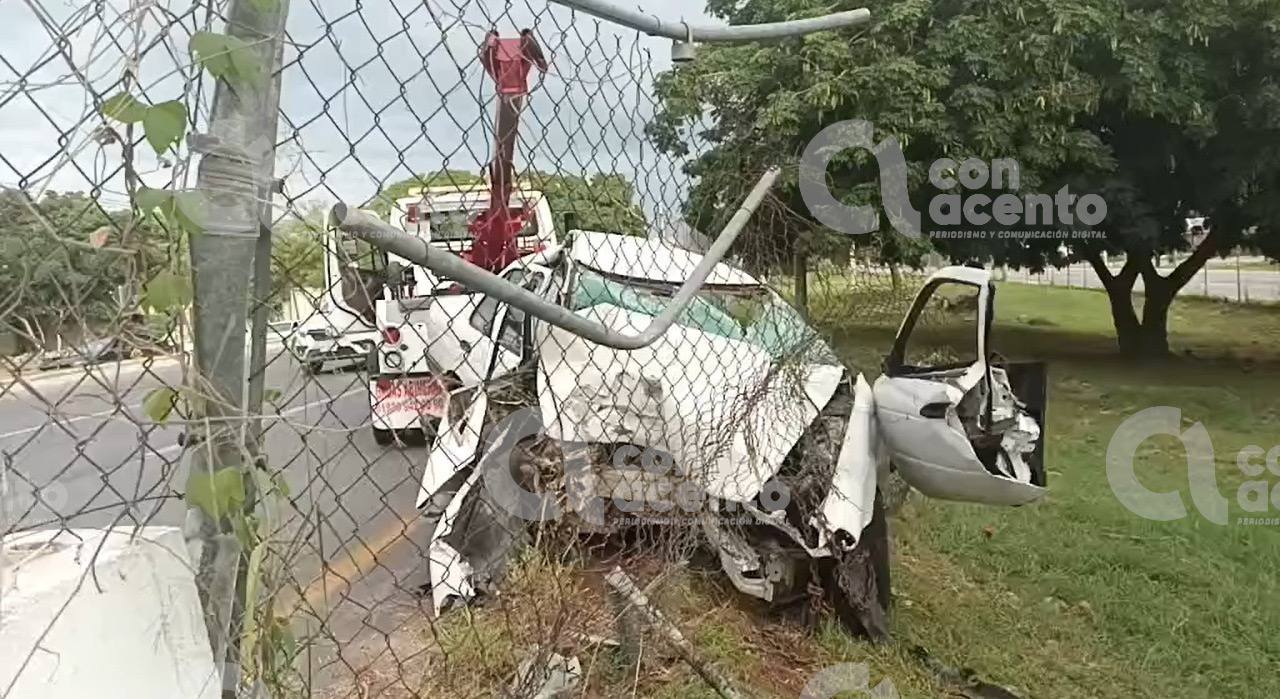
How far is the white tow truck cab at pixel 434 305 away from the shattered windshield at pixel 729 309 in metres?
0.28

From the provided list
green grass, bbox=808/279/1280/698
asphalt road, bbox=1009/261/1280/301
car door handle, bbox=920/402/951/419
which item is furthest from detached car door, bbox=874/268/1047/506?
asphalt road, bbox=1009/261/1280/301

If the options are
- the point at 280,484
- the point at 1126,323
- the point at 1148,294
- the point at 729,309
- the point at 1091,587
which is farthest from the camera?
the point at 1126,323

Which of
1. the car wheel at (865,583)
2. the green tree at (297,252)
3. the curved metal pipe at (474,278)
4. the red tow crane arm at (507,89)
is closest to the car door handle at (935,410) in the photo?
the car wheel at (865,583)

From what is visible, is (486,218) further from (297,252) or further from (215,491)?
(215,491)

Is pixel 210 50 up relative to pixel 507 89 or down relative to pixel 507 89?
down

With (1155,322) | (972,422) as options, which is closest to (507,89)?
(972,422)

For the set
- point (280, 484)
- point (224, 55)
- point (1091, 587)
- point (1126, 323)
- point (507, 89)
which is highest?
point (507, 89)

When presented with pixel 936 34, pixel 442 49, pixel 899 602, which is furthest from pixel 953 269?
pixel 936 34

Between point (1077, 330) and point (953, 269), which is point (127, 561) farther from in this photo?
point (1077, 330)

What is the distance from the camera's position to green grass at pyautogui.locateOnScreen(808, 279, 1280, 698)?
3434 mm

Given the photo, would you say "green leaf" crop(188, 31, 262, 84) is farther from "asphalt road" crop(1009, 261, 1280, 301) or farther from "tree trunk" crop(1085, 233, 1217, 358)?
"asphalt road" crop(1009, 261, 1280, 301)

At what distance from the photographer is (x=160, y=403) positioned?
3.51 ft

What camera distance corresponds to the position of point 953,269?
360 centimetres

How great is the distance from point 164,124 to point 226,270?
194 millimetres
